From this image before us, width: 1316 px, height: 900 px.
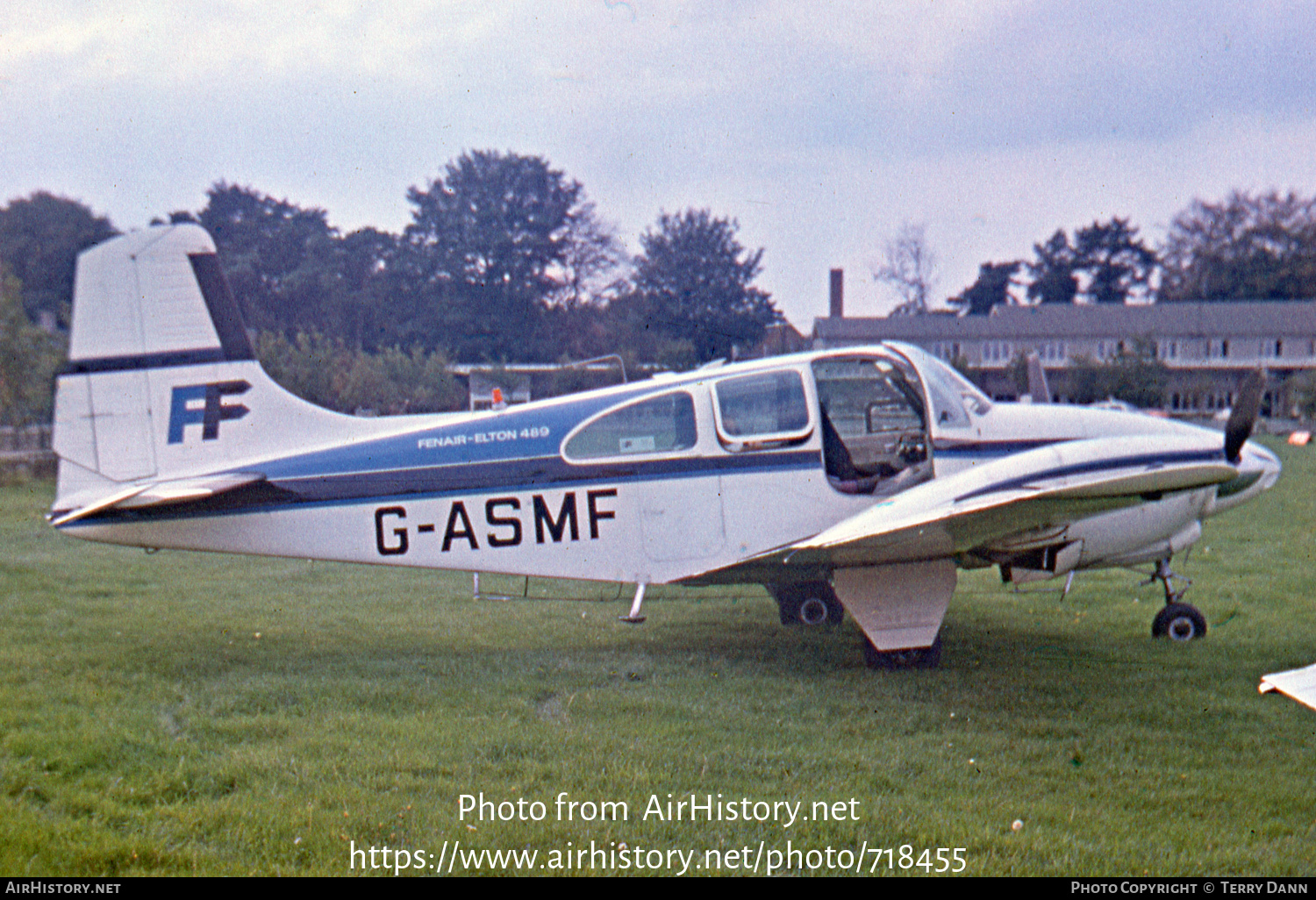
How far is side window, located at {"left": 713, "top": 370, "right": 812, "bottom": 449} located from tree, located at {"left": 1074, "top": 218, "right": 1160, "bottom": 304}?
64.1 feet

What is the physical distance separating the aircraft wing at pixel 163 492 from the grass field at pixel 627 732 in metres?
1.03

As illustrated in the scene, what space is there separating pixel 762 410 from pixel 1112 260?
22.0 metres

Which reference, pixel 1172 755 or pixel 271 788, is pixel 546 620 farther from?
pixel 1172 755

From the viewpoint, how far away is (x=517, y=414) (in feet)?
20.7

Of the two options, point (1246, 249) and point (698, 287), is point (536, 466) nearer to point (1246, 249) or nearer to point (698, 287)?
point (698, 287)

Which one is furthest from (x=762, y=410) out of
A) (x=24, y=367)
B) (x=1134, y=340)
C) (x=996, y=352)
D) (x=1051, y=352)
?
(x=1051, y=352)

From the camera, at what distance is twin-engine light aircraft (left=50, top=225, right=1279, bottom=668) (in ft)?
20.2

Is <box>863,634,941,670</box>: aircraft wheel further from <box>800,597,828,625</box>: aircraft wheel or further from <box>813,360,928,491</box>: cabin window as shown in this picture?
<box>800,597,828,625</box>: aircraft wheel

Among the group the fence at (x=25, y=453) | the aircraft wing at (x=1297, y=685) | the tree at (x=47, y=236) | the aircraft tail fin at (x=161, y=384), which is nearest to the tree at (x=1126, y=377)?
the aircraft wing at (x=1297, y=685)

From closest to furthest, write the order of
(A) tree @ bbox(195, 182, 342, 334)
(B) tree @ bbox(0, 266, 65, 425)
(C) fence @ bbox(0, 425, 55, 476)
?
(C) fence @ bbox(0, 425, 55, 476), (B) tree @ bbox(0, 266, 65, 425), (A) tree @ bbox(195, 182, 342, 334)

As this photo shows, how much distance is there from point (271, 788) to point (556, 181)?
13378mm

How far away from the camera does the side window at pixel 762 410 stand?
20.3ft

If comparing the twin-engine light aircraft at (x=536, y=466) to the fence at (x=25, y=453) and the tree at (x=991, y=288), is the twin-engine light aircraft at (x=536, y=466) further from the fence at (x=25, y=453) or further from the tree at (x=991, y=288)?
the tree at (x=991, y=288)

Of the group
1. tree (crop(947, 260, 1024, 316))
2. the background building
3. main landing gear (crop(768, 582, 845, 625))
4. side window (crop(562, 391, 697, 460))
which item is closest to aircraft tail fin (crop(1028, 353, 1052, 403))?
the background building
